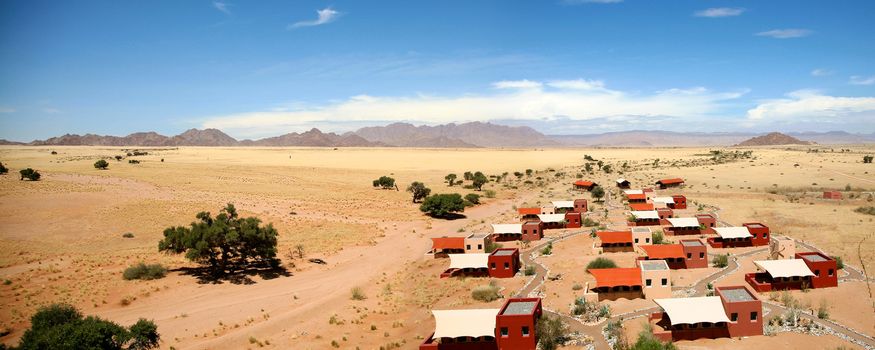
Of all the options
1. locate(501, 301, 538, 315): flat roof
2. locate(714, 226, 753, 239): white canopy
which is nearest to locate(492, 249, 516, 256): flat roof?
locate(501, 301, 538, 315): flat roof

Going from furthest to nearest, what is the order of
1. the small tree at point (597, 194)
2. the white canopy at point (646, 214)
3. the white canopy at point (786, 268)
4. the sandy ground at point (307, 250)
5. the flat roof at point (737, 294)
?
the small tree at point (597, 194) < the white canopy at point (646, 214) < the white canopy at point (786, 268) < the sandy ground at point (307, 250) < the flat roof at point (737, 294)

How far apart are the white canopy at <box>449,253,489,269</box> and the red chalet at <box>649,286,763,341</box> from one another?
1660 cm

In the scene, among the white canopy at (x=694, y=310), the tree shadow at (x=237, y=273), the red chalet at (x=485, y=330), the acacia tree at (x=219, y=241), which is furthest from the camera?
the tree shadow at (x=237, y=273)

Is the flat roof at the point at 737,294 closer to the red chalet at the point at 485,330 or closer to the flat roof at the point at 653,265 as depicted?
the flat roof at the point at 653,265

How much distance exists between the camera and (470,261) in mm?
45094

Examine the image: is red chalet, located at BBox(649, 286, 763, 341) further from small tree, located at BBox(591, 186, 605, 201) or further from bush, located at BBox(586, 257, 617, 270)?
small tree, located at BBox(591, 186, 605, 201)

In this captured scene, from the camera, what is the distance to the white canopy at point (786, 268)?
117 feet

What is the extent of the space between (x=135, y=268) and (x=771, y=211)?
65.5 metres

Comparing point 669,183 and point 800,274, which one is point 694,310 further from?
point 669,183

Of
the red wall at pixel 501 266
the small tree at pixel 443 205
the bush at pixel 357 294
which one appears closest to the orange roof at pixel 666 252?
the red wall at pixel 501 266

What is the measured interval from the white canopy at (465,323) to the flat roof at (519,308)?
32.4 inches

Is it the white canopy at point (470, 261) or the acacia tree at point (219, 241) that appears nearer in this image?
the white canopy at point (470, 261)

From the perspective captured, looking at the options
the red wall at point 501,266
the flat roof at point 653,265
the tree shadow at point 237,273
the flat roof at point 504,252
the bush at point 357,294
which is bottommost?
the bush at point 357,294

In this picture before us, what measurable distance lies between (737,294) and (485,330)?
14361 millimetres
